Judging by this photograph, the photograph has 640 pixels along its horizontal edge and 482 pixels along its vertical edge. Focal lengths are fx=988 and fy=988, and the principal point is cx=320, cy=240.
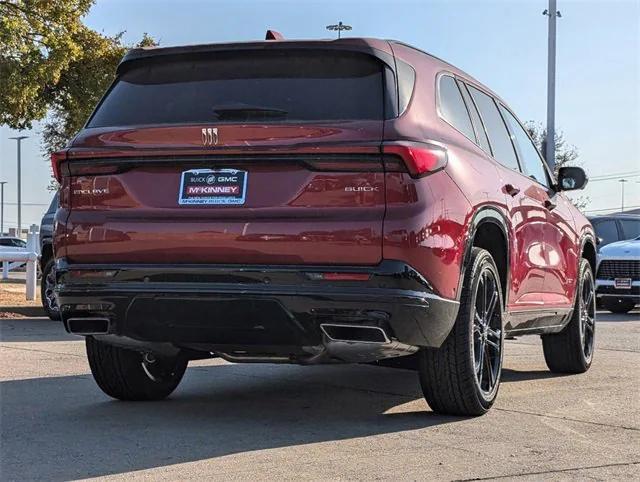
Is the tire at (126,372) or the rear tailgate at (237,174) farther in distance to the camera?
the tire at (126,372)

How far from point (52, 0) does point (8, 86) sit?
164cm

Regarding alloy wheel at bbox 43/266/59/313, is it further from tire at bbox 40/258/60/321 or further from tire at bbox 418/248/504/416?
tire at bbox 418/248/504/416

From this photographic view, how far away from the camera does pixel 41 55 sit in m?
15.7

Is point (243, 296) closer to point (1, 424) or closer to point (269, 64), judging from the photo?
point (269, 64)

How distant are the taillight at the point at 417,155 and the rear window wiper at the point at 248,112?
0.60 m

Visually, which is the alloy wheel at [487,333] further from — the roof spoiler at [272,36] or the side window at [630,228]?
the side window at [630,228]

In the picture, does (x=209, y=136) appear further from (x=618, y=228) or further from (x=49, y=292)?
(x=618, y=228)

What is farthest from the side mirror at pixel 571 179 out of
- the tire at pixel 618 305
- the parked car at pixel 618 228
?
the parked car at pixel 618 228

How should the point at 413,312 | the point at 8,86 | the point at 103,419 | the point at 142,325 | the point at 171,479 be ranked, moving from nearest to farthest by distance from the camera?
the point at 171,479 → the point at 413,312 → the point at 142,325 → the point at 103,419 → the point at 8,86

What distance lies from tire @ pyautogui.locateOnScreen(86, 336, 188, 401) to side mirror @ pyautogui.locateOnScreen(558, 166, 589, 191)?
3.29m

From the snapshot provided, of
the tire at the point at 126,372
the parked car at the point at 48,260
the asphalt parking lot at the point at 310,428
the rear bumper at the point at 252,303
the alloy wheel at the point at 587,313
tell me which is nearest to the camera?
the asphalt parking lot at the point at 310,428

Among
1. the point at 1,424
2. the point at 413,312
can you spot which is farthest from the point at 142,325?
the point at 413,312

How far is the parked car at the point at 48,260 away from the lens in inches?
491

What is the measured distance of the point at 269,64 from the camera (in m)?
5.00
